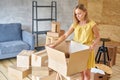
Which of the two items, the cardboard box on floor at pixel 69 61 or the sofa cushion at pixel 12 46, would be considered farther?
the sofa cushion at pixel 12 46

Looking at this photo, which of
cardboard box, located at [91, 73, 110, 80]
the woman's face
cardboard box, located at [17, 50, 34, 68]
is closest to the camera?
the woman's face

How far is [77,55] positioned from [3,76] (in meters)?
2.20

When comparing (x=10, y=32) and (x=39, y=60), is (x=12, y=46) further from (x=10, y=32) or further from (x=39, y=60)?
(x=39, y=60)

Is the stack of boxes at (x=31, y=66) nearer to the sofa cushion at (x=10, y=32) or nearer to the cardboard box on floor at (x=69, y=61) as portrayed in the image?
the cardboard box on floor at (x=69, y=61)

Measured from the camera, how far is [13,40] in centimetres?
468

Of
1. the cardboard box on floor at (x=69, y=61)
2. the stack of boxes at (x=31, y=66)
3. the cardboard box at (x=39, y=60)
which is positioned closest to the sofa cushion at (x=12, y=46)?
the stack of boxes at (x=31, y=66)

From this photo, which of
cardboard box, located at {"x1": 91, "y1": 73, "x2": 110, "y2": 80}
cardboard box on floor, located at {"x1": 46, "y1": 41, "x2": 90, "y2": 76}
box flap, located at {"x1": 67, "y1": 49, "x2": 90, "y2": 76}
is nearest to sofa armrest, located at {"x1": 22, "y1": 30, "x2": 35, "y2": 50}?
cardboard box, located at {"x1": 91, "y1": 73, "x2": 110, "y2": 80}

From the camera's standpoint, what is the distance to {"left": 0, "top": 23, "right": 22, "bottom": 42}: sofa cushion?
4.53 metres

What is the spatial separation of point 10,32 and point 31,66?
77.3 inches

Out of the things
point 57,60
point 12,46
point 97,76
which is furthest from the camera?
point 12,46

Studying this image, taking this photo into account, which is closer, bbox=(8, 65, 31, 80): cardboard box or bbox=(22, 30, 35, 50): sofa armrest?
bbox=(8, 65, 31, 80): cardboard box

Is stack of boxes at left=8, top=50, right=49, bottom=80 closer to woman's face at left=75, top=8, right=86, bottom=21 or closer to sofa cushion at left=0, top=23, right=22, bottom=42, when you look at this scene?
woman's face at left=75, top=8, right=86, bottom=21

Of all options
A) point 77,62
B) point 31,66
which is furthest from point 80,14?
point 31,66

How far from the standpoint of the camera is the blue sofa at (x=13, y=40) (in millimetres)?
4188
